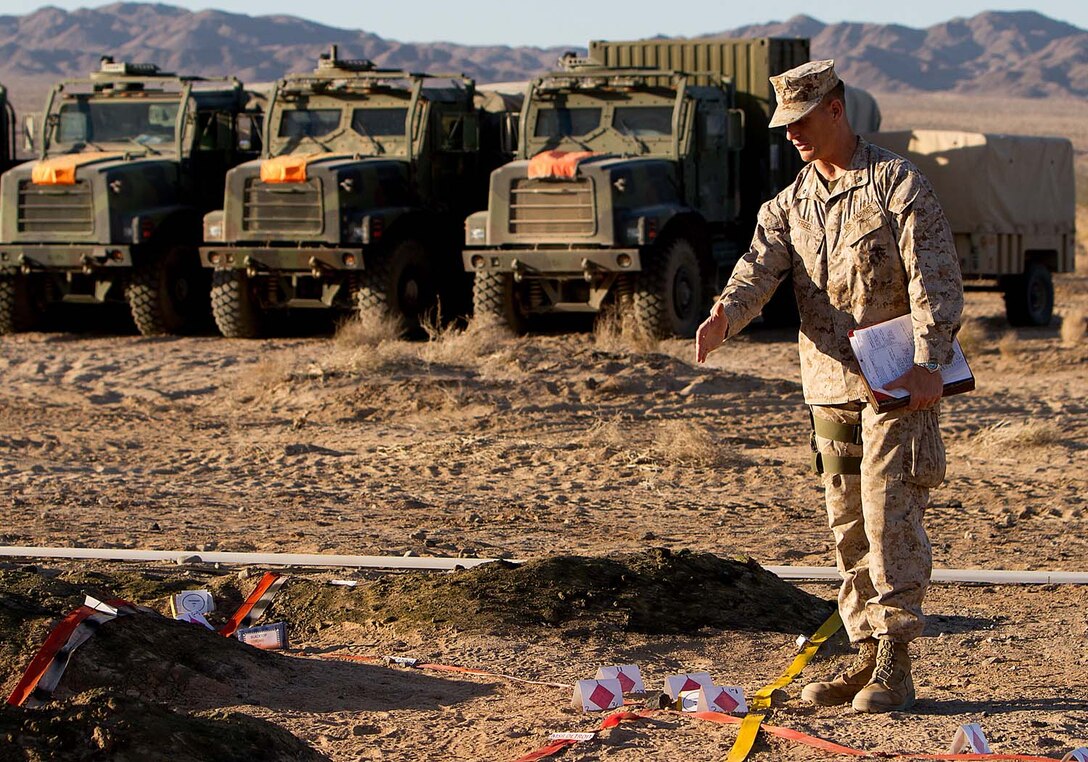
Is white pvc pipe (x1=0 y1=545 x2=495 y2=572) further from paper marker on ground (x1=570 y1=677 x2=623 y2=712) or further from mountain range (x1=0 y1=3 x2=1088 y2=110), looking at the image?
mountain range (x1=0 y1=3 x2=1088 y2=110)

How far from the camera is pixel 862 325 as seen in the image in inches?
179

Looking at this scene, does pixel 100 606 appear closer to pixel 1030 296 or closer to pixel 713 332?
pixel 713 332

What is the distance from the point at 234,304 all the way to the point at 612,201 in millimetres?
3605

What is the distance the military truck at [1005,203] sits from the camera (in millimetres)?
16719

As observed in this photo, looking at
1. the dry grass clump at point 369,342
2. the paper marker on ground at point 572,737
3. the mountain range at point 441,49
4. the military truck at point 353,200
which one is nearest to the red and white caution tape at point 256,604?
the paper marker on ground at point 572,737

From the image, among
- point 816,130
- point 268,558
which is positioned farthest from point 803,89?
point 268,558

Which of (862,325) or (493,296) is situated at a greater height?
(862,325)

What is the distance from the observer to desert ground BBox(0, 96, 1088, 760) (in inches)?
174

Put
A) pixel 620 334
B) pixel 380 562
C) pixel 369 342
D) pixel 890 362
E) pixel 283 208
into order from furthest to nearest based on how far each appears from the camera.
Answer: pixel 283 208 → pixel 620 334 → pixel 369 342 → pixel 380 562 → pixel 890 362

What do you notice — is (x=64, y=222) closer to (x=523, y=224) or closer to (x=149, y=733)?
(x=523, y=224)

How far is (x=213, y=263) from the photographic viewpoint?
50.6 ft

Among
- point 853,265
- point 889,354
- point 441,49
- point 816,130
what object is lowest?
point 889,354

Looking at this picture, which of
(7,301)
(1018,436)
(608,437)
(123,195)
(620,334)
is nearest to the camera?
(1018,436)

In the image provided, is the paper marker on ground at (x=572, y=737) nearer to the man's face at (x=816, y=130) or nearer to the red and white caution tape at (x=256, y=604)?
the red and white caution tape at (x=256, y=604)
